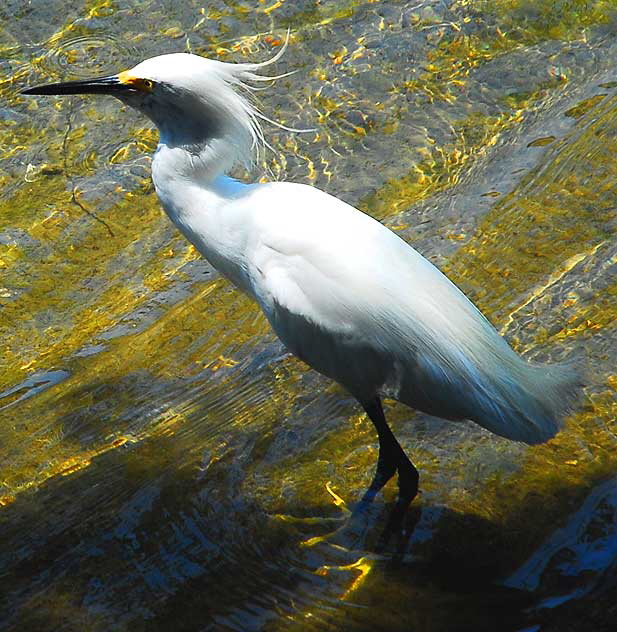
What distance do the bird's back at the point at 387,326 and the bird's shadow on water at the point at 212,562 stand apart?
0.36 metres

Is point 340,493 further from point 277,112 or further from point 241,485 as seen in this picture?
point 277,112

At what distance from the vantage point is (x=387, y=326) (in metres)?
2.67

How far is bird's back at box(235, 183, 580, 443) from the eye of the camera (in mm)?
2670

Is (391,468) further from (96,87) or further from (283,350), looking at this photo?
(96,87)

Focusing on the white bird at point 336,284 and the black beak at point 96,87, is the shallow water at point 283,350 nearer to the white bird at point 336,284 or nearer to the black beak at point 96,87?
the white bird at point 336,284

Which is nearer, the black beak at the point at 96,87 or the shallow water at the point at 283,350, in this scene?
the shallow water at the point at 283,350

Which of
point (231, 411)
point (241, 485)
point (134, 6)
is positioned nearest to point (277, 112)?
point (134, 6)

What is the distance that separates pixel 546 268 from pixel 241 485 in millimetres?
1430

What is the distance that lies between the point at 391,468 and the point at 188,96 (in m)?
1.20

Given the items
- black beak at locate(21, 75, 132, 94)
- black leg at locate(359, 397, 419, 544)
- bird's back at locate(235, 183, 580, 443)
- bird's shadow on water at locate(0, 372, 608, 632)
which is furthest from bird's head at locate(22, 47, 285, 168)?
bird's shadow on water at locate(0, 372, 608, 632)

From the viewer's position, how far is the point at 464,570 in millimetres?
2727

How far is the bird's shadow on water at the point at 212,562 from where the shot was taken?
8.60 ft

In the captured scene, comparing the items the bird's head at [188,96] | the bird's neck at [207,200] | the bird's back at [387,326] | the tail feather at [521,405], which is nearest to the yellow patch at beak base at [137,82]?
the bird's head at [188,96]

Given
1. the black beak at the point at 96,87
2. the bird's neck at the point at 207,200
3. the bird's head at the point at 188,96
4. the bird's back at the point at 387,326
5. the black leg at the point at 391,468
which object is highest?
the black beak at the point at 96,87
